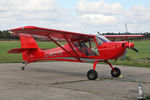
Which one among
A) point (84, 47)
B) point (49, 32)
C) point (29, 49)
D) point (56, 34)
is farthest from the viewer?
point (29, 49)

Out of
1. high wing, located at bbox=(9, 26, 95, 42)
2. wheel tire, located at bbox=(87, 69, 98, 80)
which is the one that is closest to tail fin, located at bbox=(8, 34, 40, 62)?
high wing, located at bbox=(9, 26, 95, 42)

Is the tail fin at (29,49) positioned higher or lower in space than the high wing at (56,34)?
lower

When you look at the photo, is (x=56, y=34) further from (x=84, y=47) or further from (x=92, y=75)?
(x=92, y=75)

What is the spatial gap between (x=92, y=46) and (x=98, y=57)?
2.29ft

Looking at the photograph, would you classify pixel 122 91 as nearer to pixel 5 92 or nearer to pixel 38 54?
pixel 5 92

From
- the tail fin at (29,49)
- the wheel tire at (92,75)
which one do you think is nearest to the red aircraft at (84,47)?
the wheel tire at (92,75)

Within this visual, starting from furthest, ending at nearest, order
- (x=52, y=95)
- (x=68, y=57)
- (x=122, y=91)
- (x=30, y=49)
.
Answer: (x=30, y=49) → (x=68, y=57) → (x=122, y=91) → (x=52, y=95)

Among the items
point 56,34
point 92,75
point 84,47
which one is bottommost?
point 92,75

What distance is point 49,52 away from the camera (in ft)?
47.5

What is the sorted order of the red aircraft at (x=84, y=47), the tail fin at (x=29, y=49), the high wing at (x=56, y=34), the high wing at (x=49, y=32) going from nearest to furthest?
the high wing at (x=49, y=32) < the high wing at (x=56, y=34) < the red aircraft at (x=84, y=47) < the tail fin at (x=29, y=49)

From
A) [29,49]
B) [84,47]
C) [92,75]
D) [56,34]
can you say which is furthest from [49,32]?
[29,49]

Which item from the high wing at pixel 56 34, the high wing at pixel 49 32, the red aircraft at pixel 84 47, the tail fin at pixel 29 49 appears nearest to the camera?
the high wing at pixel 49 32

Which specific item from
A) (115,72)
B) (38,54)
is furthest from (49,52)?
(115,72)

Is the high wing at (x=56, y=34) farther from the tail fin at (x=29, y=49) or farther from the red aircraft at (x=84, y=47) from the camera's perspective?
the tail fin at (x=29, y=49)
